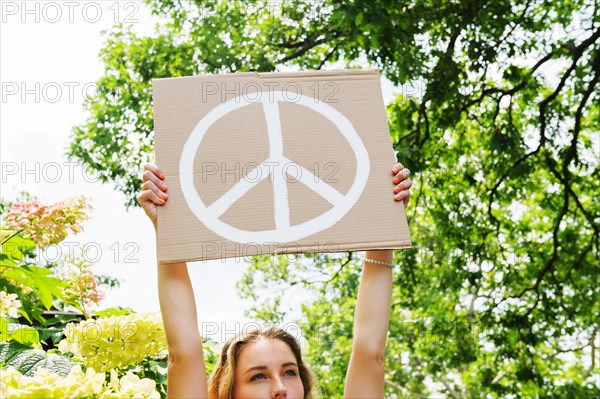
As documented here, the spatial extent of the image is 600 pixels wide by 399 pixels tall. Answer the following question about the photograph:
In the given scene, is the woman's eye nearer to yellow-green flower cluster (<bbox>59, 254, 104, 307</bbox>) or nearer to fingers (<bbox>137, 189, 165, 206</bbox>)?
fingers (<bbox>137, 189, 165, 206</bbox>)

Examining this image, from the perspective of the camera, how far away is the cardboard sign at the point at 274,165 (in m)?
1.52

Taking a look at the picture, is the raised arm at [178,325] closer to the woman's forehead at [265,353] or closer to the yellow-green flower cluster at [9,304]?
the woman's forehead at [265,353]

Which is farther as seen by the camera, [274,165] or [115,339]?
[115,339]

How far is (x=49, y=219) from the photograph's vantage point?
214 cm

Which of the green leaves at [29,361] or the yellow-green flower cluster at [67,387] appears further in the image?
the green leaves at [29,361]

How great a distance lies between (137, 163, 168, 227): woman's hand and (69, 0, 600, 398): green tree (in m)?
3.36

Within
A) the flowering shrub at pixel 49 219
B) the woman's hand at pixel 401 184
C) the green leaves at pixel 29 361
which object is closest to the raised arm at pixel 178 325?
the green leaves at pixel 29 361

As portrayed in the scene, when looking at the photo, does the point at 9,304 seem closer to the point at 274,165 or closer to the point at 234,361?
the point at 234,361

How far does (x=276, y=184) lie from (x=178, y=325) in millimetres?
387

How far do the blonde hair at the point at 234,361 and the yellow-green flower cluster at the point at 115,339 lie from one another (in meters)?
0.19

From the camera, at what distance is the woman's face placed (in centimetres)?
161

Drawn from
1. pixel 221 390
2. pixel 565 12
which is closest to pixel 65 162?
pixel 565 12

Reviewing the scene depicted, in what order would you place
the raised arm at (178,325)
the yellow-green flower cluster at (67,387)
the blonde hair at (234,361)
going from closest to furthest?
the yellow-green flower cluster at (67,387) → the raised arm at (178,325) → the blonde hair at (234,361)

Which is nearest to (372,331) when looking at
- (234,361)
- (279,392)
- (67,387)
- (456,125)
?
(279,392)
